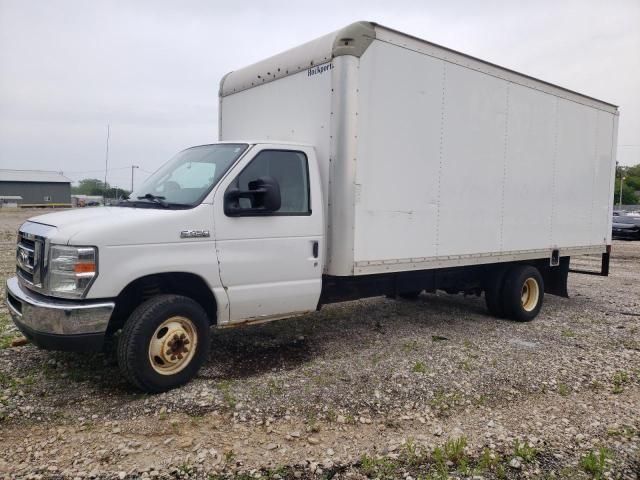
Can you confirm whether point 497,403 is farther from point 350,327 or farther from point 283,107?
point 283,107

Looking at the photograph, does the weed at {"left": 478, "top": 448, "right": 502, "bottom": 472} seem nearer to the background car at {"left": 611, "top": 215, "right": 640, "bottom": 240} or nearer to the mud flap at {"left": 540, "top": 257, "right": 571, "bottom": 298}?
the mud flap at {"left": 540, "top": 257, "right": 571, "bottom": 298}

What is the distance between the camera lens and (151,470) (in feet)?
11.2

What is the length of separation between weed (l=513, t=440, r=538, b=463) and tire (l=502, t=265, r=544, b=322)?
13.1ft

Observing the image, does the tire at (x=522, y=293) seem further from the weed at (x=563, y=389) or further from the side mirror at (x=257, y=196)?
the side mirror at (x=257, y=196)

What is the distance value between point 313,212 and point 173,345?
6.29 feet

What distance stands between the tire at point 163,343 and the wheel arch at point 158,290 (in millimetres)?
187

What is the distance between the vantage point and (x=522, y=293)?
308 inches

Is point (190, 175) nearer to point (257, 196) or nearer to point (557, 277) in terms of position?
point (257, 196)

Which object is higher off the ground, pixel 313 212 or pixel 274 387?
pixel 313 212

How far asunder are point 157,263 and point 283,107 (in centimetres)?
253

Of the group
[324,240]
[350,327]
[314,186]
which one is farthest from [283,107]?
[350,327]

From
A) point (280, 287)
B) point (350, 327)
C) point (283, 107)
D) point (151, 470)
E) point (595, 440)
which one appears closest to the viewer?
point (151, 470)

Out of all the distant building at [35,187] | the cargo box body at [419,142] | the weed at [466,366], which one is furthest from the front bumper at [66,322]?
the distant building at [35,187]

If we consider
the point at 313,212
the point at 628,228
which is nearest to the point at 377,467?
the point at 313,212
